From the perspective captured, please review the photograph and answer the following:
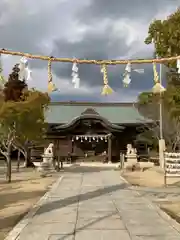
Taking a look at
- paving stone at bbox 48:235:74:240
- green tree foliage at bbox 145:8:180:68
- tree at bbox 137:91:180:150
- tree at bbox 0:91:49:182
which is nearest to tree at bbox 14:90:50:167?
tree at bbox 0:91:49:182

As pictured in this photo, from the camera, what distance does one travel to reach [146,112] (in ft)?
125

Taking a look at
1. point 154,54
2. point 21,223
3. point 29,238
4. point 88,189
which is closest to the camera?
point 29,238

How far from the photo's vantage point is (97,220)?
9.00m

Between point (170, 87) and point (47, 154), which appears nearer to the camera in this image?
point (170, 87)

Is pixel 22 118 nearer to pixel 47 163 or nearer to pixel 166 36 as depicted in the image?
pixel 47 163

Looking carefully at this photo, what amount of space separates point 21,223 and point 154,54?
23.1 feet

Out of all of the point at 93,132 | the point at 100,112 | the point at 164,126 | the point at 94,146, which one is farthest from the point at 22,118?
A: the point at 100,112

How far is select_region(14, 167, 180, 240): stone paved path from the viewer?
743cm

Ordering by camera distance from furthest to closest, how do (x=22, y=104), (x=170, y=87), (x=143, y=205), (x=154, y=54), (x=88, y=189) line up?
(x=22, y=104)
(x=88, y=189)
(x=170, y=87)
(x=154, y=54)
(x=143, y=205)

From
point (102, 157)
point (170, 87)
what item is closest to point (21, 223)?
point (170, 87)

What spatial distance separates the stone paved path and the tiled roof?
101ft

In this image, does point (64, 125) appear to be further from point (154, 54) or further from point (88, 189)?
point (154, 54)

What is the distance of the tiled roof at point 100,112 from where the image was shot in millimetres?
44781

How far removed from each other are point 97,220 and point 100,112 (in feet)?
129
